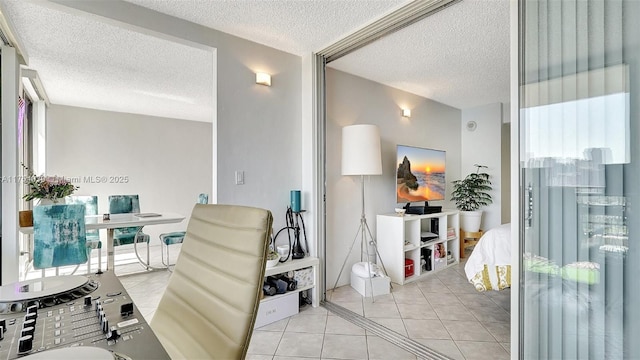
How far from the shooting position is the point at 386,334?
222 cm

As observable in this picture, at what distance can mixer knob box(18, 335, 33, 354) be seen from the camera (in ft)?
2.01

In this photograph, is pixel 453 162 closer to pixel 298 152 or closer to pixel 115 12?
A: pixel 298 152

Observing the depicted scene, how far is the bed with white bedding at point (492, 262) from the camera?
236 cm

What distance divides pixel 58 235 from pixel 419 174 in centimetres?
380

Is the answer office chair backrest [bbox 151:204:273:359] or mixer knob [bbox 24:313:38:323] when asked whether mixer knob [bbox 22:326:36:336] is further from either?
office chair backrest [bbox 151:204:273:359]

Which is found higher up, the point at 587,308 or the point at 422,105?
the point at 422,105

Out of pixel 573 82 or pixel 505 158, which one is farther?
pixel 505 158

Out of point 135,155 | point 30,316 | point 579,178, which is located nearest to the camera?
point 30,316

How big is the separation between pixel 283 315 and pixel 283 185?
1.11m

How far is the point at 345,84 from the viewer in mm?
3293

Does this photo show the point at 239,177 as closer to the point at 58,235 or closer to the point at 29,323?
the point at 58,235

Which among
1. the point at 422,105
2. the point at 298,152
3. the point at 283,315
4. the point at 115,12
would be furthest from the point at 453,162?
the point at 115,12

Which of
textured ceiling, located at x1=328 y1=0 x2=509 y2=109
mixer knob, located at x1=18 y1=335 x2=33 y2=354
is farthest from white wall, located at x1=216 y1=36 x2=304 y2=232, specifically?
mixer knob, located at x1=18 y1=335 x2=33 y2=354

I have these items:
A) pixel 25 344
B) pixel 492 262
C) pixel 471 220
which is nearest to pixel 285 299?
pixel 492 262
